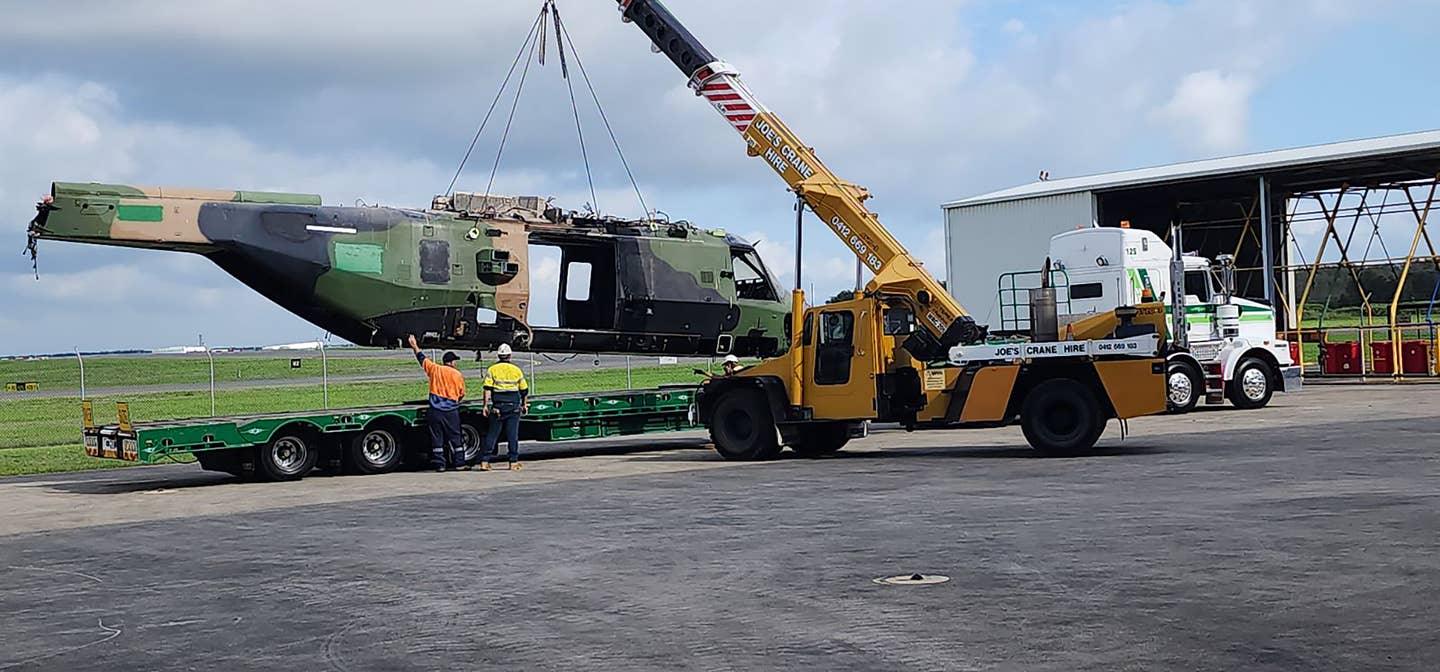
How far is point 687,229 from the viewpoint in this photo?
2111 cm

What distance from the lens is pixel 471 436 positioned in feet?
63.1

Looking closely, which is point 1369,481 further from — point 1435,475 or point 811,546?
point 811,546

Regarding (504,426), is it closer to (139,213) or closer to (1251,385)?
(139,213)

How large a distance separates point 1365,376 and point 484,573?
3006cm

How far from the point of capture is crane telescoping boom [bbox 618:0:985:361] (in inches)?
770

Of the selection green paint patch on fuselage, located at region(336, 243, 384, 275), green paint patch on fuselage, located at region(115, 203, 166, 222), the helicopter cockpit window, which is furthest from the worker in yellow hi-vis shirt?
green paint patch on fuselage, located at region(115, 203, 166, 222)

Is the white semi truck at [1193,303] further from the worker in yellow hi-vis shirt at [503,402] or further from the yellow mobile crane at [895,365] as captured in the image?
the worker in yellow hi-vis shirt at [503,402]

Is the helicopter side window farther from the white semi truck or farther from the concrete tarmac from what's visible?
the white semi truck

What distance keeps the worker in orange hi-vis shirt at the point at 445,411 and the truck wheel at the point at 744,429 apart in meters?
3.53

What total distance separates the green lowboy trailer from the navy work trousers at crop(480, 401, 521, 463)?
33 centimetres

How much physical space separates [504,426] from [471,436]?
0.59m

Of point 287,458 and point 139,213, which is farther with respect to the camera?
point 287,458

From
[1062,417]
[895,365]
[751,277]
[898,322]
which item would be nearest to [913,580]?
[1062,417]

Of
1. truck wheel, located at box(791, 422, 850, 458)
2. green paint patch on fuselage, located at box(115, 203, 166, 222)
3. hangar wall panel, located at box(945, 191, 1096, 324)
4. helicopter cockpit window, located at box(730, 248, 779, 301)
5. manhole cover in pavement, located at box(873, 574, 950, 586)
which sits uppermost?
hangar wall panel, located at box(945, 191, 1096, 324)
